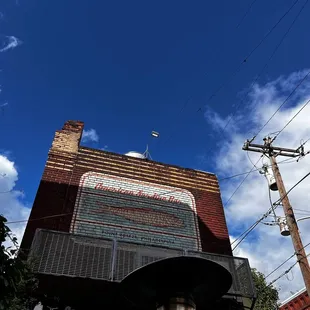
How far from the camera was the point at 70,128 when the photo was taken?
1195 centimetres

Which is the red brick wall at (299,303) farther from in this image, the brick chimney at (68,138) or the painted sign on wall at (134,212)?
the brick chimney at (68,138)

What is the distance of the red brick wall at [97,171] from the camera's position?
375 inches

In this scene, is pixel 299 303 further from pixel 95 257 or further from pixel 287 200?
pixel 95 257

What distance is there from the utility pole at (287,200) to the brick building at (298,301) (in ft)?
29.9

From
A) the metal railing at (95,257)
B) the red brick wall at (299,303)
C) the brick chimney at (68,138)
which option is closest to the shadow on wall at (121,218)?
the metal railing at (95,257)

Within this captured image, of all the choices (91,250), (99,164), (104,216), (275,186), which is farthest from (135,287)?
(275,186)

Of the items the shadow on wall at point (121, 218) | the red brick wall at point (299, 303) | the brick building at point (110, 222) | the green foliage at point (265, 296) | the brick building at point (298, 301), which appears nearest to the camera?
the brick building at point (110, 222)

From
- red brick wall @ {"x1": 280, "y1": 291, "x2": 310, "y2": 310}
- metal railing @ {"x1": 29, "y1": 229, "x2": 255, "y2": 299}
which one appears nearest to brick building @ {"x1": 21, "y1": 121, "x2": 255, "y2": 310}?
metal railing @ {"x1": 29, "y1": 229, "x2": 255, "y2": 299}

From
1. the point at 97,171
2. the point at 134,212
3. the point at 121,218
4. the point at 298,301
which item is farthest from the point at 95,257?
the point at 298,301

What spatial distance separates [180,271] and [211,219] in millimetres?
7617

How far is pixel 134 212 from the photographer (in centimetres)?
1040

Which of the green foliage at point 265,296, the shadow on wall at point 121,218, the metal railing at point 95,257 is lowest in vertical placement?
the metal railing at point 95,257

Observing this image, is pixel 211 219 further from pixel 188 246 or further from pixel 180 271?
pixel 180 271

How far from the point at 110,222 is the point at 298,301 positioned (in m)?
12.5
